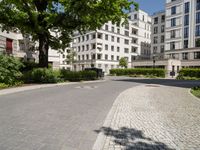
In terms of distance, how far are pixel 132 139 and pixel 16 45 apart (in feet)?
98.4

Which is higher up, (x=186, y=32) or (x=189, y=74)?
(x=186, y=32)

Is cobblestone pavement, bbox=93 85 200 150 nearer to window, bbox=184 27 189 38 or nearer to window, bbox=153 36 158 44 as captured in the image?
window, bbox=184 27 189 38

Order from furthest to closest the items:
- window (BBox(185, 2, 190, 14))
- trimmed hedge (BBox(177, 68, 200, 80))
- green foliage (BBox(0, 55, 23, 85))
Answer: window (BBox(185, 2, 190, 14))
trimmed hedge (BBox(177, 68, 200, 80))
green foliage (BBox(0, 55, 23, 85))

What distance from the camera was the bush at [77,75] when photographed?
24.7m

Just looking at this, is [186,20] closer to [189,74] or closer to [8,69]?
[189,74]

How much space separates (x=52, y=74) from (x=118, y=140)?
17028mm

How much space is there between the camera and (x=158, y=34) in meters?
74.4

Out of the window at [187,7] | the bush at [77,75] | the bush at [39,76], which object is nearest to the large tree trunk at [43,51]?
the bush at [39,76]

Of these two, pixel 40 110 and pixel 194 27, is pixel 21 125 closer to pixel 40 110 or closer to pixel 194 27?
pixel 40 110

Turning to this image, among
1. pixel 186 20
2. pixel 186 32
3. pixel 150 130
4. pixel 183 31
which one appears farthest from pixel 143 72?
pixel 150 130

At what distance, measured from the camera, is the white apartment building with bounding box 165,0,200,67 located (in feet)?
192

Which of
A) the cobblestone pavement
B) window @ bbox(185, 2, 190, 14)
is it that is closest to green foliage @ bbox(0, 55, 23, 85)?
the cobblestone pavement

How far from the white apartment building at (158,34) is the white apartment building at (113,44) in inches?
342

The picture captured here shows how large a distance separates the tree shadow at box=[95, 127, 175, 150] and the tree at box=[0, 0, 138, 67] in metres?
15.3
